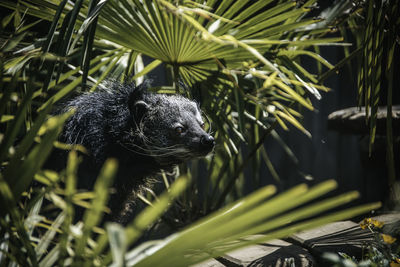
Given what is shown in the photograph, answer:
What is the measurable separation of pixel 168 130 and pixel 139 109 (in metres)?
0.13

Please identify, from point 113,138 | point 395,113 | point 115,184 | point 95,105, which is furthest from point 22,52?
point 395,113

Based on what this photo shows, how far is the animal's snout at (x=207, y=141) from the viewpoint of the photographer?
1.19 meters

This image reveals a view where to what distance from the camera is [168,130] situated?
1257 mm

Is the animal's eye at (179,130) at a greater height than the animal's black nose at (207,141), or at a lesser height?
greater

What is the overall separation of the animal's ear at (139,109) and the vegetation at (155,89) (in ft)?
0.72

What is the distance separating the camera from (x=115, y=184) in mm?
1199

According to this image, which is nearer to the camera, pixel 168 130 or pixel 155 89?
pixel 168 130

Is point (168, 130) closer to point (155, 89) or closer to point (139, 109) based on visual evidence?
point (139, 109)

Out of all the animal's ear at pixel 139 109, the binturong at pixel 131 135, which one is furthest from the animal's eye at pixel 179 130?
the animal's ear at pixel 139 109

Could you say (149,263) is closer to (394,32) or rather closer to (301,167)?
(394,32)

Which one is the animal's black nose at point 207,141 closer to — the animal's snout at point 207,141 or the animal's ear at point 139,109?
the animal's snout at point 207,141

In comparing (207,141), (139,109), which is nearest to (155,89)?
(139,109)

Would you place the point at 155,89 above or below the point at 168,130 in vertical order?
above

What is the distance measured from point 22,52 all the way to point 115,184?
1.80 ft
